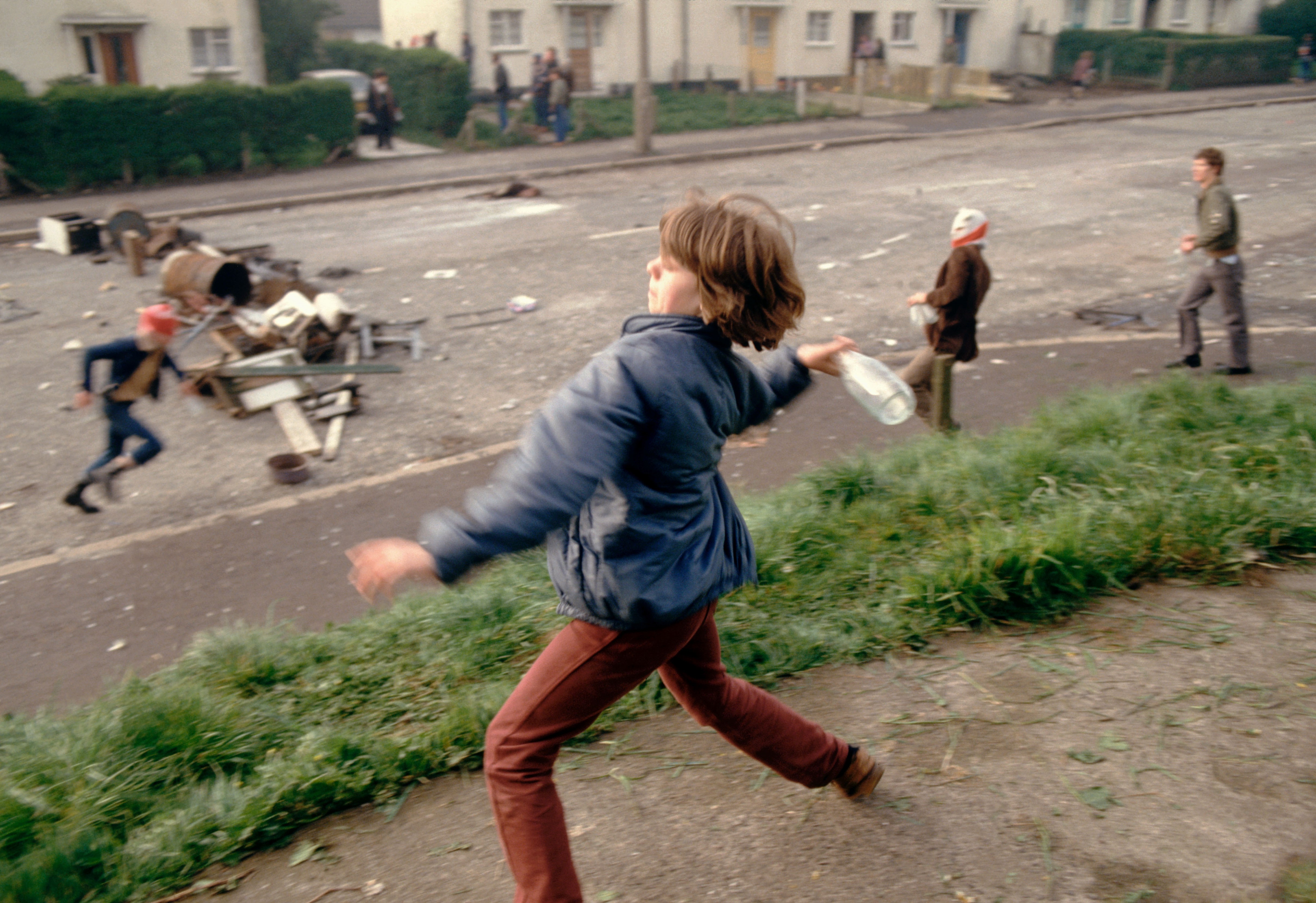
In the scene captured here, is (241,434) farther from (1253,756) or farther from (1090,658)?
(1253,756)

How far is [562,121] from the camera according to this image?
24.0m

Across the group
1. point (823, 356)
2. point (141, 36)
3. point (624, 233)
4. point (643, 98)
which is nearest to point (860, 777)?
point (823, 356)

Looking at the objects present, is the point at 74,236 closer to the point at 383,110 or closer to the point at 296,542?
the point at 296,542

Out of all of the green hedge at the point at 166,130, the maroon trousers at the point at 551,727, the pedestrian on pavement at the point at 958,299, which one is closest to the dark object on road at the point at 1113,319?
the pedestrian on pavement at the point at 958,299

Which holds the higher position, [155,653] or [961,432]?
[961,432]

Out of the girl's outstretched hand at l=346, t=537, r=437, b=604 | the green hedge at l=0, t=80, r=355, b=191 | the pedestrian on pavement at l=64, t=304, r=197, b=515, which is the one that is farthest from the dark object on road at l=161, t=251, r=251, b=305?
the green hedge at l=0, t=80, r=355, b=191

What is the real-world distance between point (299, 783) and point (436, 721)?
50cm

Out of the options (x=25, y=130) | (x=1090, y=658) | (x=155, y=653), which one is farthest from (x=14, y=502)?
(x=25, y=130)

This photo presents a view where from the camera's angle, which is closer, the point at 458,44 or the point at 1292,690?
the point at 1292,690

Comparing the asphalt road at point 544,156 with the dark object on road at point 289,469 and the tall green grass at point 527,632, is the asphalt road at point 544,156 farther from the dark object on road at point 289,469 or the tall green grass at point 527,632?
the tall green grass at point 527,632

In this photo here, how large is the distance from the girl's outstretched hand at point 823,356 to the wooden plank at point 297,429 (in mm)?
5500

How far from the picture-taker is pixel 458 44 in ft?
96.0

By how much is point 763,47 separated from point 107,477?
3080 cm

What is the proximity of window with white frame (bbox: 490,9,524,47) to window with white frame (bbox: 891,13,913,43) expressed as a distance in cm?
1350
